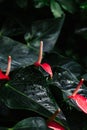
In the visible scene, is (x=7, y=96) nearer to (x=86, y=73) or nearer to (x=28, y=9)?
(x=86, y=73)

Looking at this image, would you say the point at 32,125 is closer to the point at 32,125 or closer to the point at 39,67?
the point at 32,125

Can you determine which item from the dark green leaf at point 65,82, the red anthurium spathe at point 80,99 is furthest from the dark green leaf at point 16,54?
the red anthurium spathe at point 80,99

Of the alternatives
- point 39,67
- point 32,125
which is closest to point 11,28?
point 39,67

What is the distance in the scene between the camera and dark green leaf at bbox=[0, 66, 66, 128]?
1.07 m

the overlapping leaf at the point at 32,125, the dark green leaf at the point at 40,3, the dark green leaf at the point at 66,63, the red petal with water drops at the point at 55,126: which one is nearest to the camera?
the overlapping leaf at the point at 32,125

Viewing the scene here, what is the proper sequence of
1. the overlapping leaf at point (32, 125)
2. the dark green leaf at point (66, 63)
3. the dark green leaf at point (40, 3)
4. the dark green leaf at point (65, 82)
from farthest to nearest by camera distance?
the dark green leaf at point (40, 3)
the dark green leaf at point (66, 63)
the dark green leaf at point (65, 82)
the overlapping leaf at point (32, 125)

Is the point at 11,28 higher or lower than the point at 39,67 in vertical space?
lower

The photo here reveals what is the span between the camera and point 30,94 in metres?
1.12

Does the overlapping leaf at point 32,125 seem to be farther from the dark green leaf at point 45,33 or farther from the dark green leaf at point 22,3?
the dark green leaf at point 22,3

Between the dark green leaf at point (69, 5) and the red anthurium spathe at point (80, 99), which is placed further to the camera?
the dark green leaf at point (69, 5)

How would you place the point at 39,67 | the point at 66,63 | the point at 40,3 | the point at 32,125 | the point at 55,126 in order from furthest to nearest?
the point at 40,3
the point at 66,63
the point at 39,67
the point at 55,126
the point at 32,125

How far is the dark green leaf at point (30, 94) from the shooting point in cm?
107

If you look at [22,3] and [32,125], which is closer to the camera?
[32,125]

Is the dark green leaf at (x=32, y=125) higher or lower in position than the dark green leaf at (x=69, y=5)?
higher
